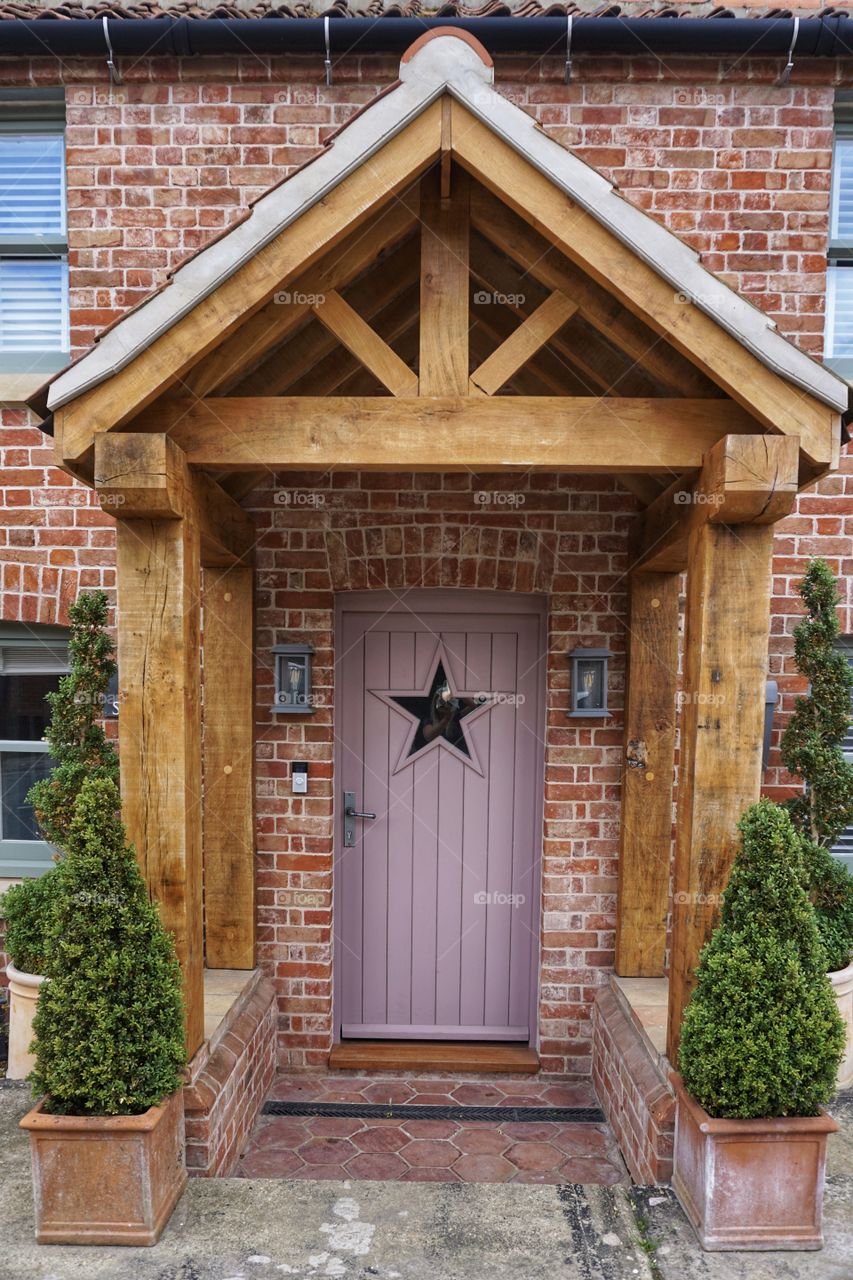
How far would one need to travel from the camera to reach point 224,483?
392 cm

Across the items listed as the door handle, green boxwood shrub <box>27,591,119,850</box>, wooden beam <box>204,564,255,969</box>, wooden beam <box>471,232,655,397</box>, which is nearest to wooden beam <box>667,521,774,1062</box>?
wooden beam <box>471,232,655,397</box>

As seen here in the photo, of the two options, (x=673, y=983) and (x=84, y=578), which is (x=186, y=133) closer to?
(x=84, y=578)

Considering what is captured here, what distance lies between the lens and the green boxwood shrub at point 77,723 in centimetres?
393

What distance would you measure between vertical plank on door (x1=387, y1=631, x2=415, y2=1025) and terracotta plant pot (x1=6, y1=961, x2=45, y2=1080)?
1869 mm

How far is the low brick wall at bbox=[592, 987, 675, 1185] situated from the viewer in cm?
313

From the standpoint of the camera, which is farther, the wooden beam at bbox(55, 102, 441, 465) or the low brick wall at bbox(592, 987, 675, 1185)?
the low brick wall at bbox(592, 987, 675, 1185)

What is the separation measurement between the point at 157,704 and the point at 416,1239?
82.9 inches

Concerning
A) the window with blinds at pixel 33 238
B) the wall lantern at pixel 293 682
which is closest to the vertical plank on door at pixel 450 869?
the wall lantern at pixel 293 682

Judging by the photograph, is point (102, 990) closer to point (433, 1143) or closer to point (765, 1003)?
point (433, 1143)

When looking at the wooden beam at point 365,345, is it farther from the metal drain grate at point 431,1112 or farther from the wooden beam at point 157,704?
the metal drain grate at point 431,1112

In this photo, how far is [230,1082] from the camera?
11.5 feet

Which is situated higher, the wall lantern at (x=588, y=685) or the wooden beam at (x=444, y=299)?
the wooden beam at (x=444, y=299)

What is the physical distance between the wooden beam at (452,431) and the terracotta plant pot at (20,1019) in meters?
2.83

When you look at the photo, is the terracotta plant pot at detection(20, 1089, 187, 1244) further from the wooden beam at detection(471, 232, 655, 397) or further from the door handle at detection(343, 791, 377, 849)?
the wooden beam at detection(471, 232, 655, 397)
